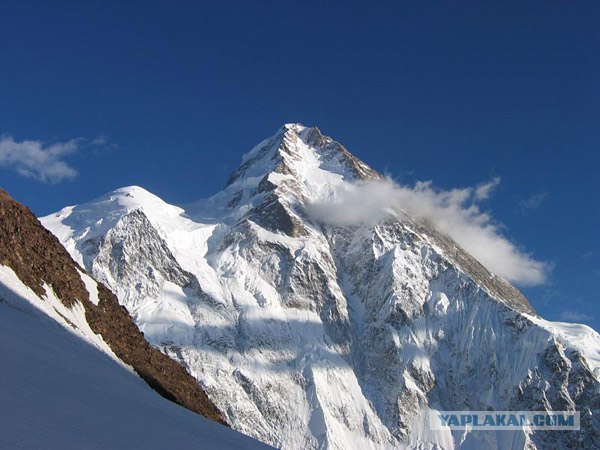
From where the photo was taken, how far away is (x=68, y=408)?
1372 centimetres

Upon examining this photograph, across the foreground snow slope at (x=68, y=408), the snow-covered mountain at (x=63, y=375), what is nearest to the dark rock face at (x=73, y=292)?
the snow-covered mountain at (x=63, y=375)

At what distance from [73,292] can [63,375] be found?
28.9 m

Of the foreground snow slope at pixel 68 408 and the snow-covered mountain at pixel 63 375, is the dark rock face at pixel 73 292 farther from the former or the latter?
the foreground snow slope at pixel 68 408

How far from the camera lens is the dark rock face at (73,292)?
127 ft

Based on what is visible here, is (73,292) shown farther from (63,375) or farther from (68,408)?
(68,408)

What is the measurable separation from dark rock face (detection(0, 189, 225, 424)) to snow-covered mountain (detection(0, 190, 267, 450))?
112mm

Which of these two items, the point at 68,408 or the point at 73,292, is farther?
the point at 73,292

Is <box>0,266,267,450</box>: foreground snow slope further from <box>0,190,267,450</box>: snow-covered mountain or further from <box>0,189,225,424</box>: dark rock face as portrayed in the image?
Result: <box>0,189,225,424</box>: dark rock face

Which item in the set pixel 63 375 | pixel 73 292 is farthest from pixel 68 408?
pixel 73 292

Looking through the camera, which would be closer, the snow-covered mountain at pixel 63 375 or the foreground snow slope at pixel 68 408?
the foreground snow slope at pixel 68 408

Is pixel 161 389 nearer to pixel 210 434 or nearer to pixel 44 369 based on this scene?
pixel 210 434

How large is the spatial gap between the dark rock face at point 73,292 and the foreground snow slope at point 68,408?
12.4m

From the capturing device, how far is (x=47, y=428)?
11383 millimetres

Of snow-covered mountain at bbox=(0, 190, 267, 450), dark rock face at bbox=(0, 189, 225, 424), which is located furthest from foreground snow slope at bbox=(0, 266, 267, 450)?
dark rock face at bbox=(0, 189, 225, 424)
